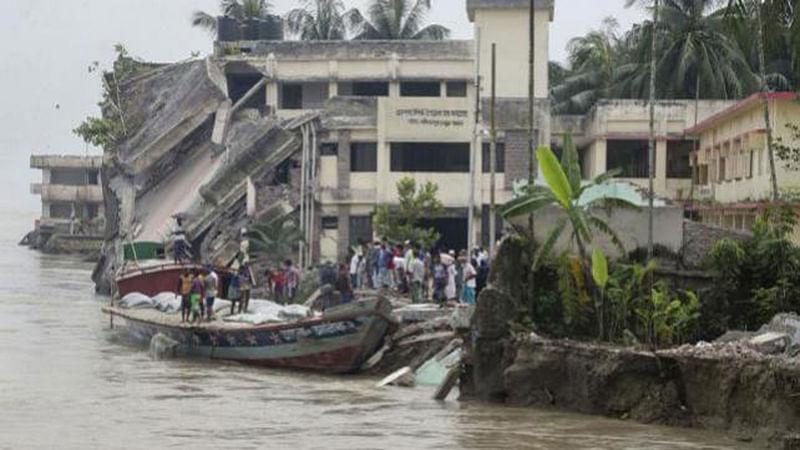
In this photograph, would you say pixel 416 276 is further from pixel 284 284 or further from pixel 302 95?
pixel 302 95

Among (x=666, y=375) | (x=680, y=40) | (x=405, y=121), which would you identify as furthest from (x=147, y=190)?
(x=666, y=375)

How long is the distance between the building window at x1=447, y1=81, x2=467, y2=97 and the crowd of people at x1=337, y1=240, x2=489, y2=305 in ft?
47.1

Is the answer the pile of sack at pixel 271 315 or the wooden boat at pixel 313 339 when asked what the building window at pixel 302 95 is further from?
the wooden boat at pixel 313 339

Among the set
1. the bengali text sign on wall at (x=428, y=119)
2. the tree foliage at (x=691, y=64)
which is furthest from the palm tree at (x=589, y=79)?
the bengali text sign on wall at (x=428, y=119)

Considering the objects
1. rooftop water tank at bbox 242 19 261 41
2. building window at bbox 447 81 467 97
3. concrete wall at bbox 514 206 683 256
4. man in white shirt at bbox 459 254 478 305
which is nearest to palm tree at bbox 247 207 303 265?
man in white shirt at bbox 459 254 478 305

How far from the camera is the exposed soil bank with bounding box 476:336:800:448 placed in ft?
52.4

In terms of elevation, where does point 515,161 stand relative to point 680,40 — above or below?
below

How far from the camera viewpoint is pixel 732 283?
63.5 ft

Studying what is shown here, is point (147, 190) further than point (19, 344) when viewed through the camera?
Yes

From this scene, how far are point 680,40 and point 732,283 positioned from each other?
24.4m

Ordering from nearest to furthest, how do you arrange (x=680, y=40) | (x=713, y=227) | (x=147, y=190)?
(x=713, y=227) → (x=680, y=40) → (x=147, y=190)

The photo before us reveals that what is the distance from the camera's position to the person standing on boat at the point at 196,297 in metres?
27.7

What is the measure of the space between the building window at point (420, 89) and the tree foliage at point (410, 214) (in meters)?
9.66

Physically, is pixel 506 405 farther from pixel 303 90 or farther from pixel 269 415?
pixel 303 90
